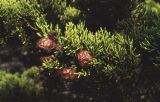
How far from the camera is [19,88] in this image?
2.66 m

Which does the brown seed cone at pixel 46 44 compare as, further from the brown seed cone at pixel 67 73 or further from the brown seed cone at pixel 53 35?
the brown seed cone at pixel 67 73

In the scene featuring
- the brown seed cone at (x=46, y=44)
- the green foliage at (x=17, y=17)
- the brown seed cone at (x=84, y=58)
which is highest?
the green foliage at (x=17, y=17)

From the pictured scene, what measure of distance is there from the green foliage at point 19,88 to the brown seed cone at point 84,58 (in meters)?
1.32

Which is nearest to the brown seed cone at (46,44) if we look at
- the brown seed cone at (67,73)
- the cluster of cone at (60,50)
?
the cluster of cone at (60,50)

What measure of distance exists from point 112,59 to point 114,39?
241 mm

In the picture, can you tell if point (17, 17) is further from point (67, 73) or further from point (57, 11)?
point (67, 73)

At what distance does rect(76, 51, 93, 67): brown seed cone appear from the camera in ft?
5.21

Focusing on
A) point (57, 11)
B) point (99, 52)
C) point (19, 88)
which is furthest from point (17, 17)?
point (19, 88)

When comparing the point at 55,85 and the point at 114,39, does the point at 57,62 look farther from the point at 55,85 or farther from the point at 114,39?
the point at 55,85

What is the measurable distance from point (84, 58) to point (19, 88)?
62.6 inches

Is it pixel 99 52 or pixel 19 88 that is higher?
pixel 99 52

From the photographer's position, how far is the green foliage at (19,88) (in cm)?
254

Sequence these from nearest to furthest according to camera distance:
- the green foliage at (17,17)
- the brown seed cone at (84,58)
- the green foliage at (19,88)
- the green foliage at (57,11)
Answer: the brown seed cone at (84,58) < the green foliage at (17,17) < the green foliage at (57,11) < the green foliage at (19,88)

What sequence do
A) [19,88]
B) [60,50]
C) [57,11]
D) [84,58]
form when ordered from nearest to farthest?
[84,58] → [60,50] → [57,11] → [19,88]
